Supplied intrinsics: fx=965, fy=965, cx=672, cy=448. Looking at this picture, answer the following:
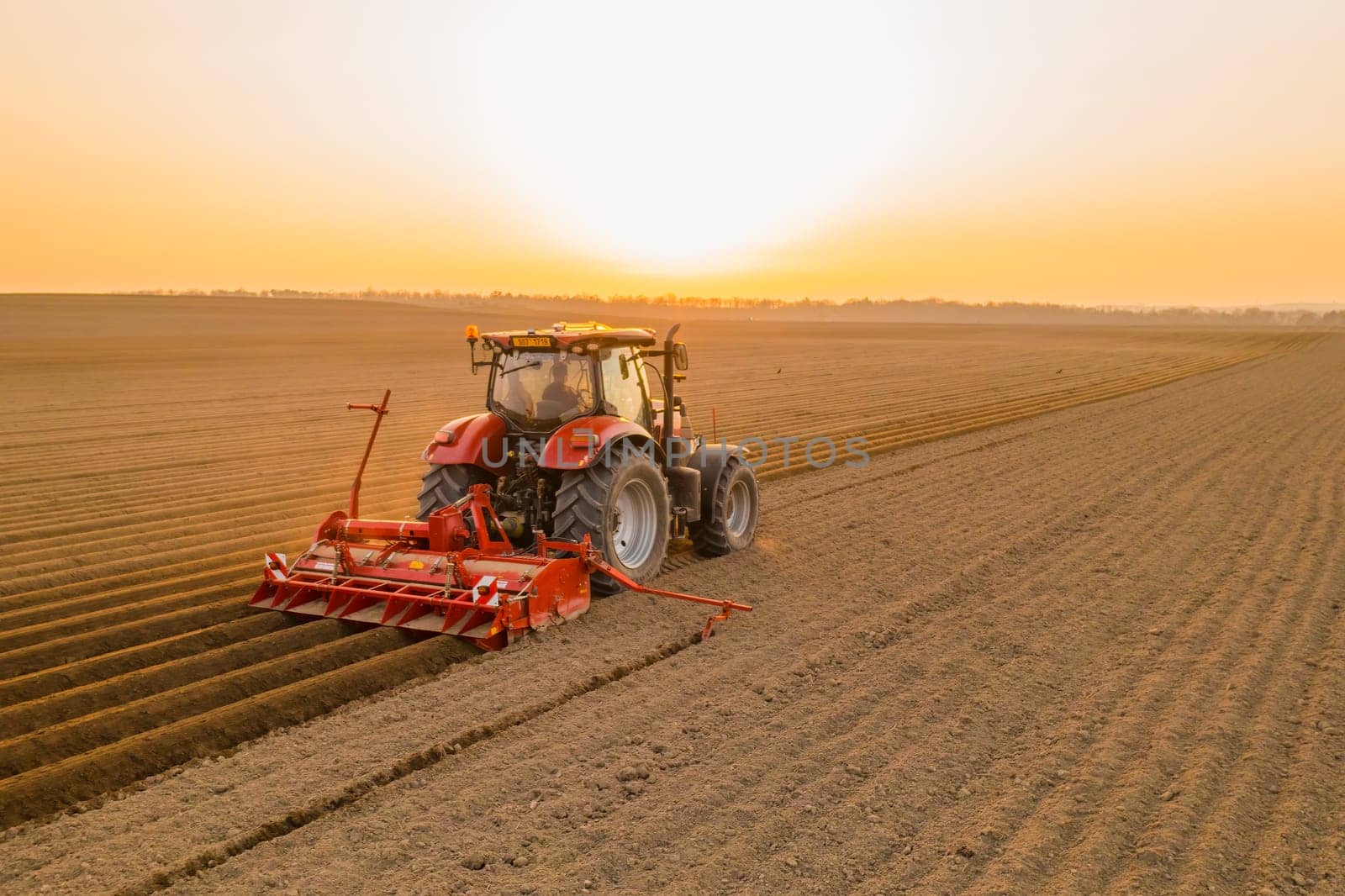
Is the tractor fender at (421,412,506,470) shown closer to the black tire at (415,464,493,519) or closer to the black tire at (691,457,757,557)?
the black tire at (415,464,493,519)

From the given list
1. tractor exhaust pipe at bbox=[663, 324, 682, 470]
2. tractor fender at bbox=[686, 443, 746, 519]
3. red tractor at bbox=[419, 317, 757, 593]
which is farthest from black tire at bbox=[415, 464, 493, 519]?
tractor fender at bbox=[686, 443, 746, 519]

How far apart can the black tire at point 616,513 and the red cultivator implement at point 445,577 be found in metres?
0.15

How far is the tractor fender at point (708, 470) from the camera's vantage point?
7.90 meters

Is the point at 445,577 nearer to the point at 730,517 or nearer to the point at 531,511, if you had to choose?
the point at 531,511

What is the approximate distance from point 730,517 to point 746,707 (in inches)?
133

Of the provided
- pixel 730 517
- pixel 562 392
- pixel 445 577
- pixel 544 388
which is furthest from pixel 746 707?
pixel 730 517

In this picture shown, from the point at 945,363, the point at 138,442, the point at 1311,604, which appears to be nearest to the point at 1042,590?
the point at 1311,604

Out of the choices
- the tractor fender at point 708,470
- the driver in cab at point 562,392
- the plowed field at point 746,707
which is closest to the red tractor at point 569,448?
the driver in cab at point 562,392

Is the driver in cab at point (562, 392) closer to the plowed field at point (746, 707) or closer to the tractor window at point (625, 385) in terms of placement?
the tractor window at point (625, 385)

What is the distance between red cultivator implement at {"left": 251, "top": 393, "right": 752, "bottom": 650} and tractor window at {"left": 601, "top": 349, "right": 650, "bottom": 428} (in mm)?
1190

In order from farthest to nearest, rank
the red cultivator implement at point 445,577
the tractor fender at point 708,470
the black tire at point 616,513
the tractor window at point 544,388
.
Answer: the tractor fender at point 708,470 < the tractor window at point 544,388 < the black tire at point 616,513 < the red cultivator implement at point 445,577

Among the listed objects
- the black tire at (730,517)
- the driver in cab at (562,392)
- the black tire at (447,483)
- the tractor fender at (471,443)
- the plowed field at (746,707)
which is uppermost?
the driver in cab at (562,392)

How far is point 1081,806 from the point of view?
3982 millimetres

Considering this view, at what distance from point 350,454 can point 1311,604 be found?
11122 millimetres
